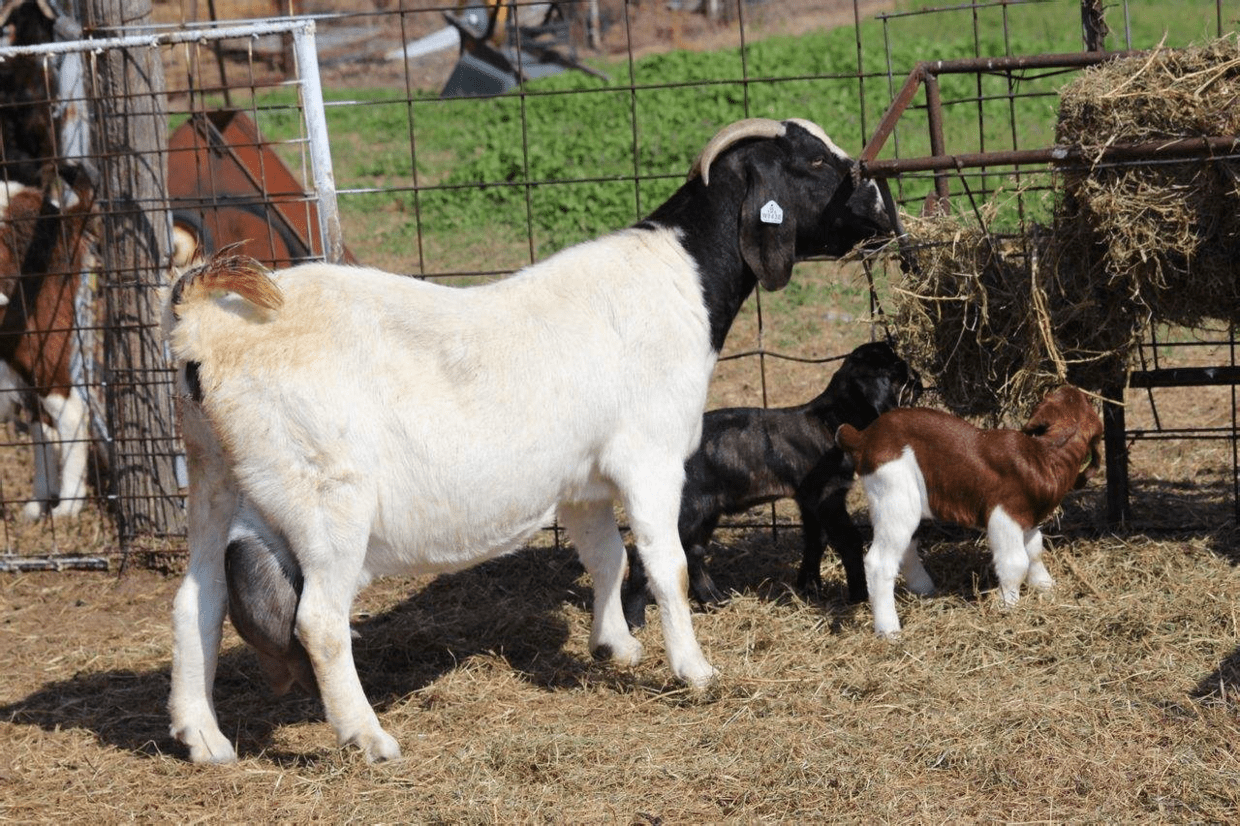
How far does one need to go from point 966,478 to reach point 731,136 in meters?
1.77

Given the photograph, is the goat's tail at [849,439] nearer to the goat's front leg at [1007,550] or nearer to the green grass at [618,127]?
the goat's front leg at [1007,550]

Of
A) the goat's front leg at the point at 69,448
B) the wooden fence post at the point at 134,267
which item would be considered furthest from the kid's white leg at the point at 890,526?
the goat's front leg at the point at 69,448

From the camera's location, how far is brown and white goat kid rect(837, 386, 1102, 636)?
19.1 ft

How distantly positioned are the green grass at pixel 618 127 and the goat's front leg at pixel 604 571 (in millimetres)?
6378

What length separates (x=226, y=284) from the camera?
15.8 feet

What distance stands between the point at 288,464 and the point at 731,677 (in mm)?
1971

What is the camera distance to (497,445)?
5.08 metres

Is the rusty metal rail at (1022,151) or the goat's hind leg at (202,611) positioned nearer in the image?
the goat's hind leg at (202,611)

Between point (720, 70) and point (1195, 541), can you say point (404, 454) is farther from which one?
point (720, 70)

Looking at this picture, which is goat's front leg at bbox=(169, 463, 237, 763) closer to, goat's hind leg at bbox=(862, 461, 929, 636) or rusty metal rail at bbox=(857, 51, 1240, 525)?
goat's hind leg at bbox=(862, 461, 929, 636)

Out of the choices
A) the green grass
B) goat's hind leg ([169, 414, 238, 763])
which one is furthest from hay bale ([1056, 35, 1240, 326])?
the green grass

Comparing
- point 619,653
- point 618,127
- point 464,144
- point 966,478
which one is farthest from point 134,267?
point 464,144

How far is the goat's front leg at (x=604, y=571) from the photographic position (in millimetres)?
5945

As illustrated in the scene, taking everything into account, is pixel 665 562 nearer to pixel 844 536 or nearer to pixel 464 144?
pixel 844 536
